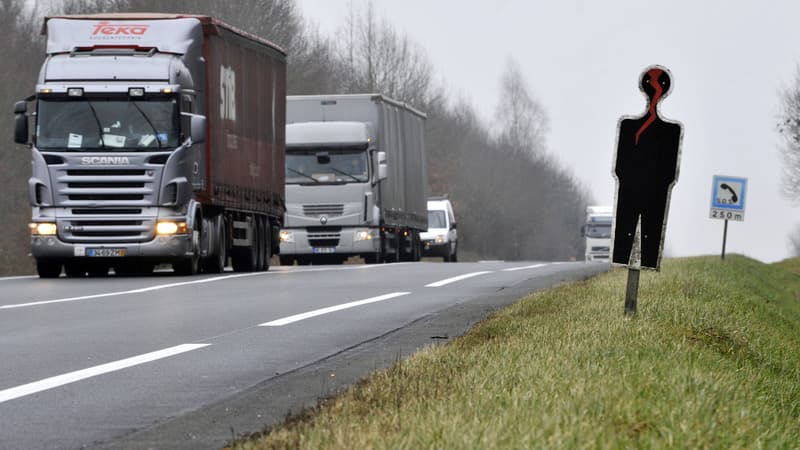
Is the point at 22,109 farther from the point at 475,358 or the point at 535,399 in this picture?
the point at 535,399

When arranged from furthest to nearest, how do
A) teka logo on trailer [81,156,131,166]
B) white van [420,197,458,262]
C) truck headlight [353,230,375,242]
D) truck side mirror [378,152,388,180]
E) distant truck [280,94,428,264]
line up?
white van [420,197,458,262]
truck headlight [353,230,375,242]
truck side mirror [378,152,388,180]
distant truck [280,94,428,264]
teka logo on trailer [81,156,131,166]

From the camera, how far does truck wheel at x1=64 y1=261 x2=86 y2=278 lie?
26438mm

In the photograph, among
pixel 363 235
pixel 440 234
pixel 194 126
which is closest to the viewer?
pixel 194 126

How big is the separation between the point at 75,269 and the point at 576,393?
67.4 feet

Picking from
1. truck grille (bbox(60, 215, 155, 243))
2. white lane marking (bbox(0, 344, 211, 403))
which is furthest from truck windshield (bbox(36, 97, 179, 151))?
white lane marking (bbox(0, 344, 211, 403))

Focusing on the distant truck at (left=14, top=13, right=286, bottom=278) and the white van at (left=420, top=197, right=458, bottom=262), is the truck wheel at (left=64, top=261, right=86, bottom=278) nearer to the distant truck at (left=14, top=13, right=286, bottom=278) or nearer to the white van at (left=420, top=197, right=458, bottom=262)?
the distant truck at (left=14, top=13, right=286, bottom=278)

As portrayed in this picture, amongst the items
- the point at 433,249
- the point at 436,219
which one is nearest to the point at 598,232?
the point at 436,219

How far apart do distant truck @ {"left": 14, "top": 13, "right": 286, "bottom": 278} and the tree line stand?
51.3ft

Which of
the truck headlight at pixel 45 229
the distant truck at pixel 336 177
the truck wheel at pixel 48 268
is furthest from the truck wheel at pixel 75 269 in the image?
the distant truck at pixel 336 177

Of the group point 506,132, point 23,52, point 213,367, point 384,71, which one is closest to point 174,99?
point 213,367

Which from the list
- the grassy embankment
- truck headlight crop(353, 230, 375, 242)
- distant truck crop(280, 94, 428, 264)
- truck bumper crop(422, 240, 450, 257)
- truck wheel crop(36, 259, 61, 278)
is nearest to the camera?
the grassy embankment

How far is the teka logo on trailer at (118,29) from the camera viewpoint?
83.8 feet

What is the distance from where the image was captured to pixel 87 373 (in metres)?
9.70

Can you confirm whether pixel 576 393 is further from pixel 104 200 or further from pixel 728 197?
pixel 728 197
